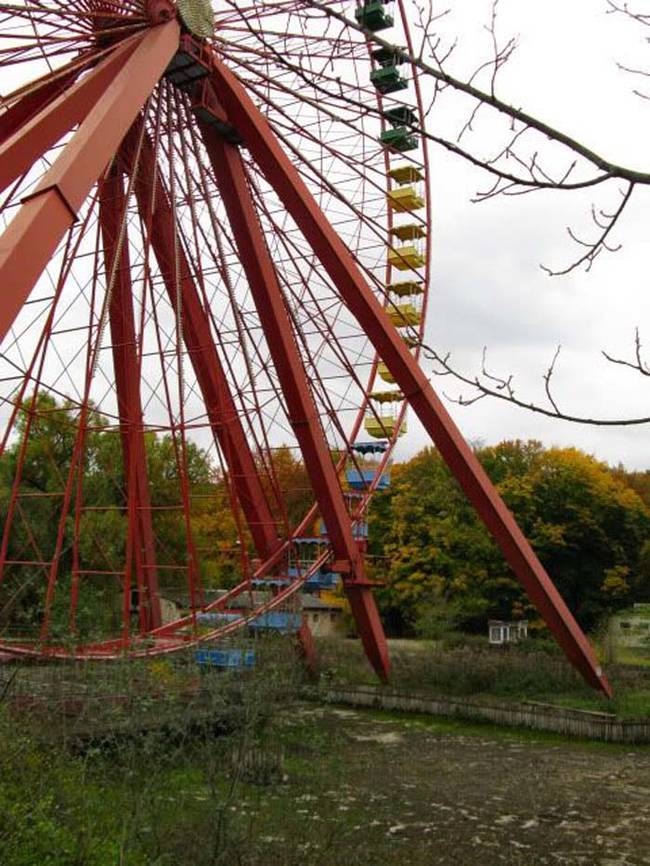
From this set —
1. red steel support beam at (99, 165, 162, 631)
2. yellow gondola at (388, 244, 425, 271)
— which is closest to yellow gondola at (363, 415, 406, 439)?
yellow gondola at (388, 244, 425, 271)

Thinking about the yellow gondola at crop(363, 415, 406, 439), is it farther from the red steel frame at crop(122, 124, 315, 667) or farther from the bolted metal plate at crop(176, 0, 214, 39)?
the bolted metal plate at crop(176, 0, 214, 39)

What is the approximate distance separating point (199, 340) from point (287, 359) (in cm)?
144

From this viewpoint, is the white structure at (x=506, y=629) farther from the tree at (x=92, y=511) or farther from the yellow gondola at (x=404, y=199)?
the yellow gondola at (x=404, y=199)

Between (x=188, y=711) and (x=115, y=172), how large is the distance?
867cm

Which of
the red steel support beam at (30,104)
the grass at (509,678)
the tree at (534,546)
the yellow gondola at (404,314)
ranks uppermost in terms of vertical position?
the red steel support beam at (30,104)

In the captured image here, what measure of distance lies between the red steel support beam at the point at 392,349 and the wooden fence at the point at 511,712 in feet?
5.30

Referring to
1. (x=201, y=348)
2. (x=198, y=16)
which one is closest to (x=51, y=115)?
(x=198, y=16)

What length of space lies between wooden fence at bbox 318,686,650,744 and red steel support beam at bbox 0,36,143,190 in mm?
7562

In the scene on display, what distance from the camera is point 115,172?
14.4 m

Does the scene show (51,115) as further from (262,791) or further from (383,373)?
(383,373)

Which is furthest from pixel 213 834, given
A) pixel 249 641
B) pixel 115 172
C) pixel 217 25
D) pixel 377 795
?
pixel 217 25

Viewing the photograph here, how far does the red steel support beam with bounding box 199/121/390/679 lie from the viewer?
47.6ft

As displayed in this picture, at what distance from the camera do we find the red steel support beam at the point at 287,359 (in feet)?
47.6

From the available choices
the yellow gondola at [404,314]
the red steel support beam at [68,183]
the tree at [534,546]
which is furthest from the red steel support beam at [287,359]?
the tree at [534,546]
